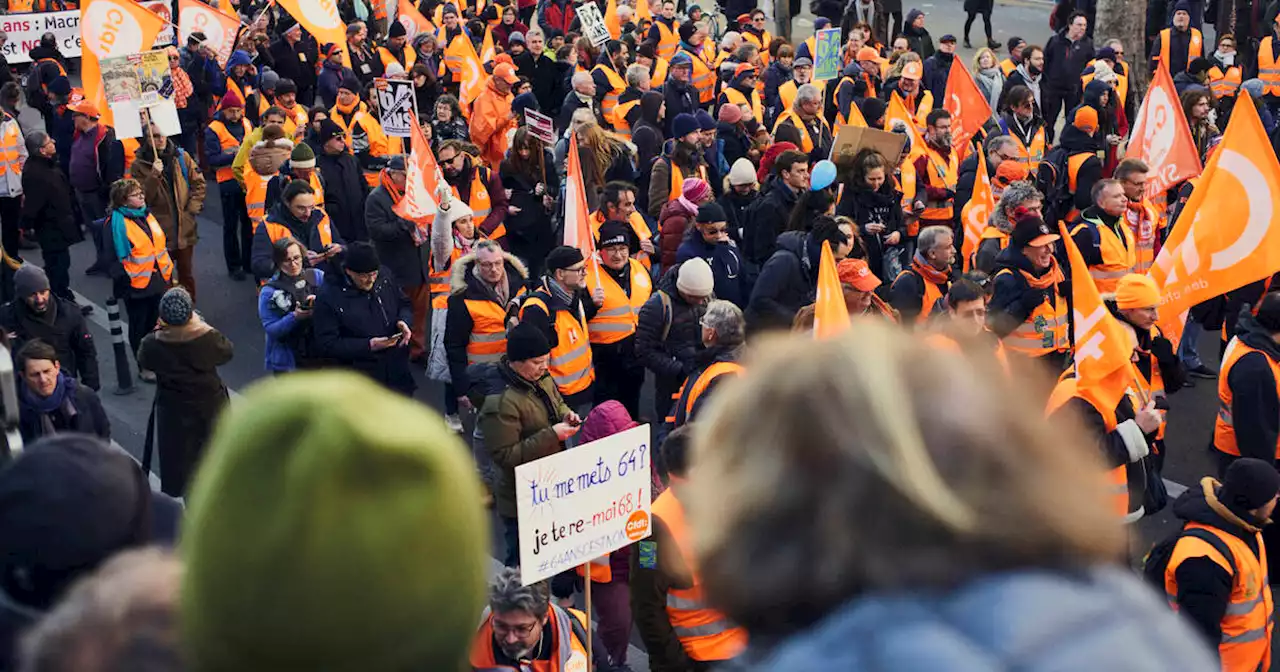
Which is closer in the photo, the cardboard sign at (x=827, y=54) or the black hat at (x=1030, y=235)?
the black hat at (x=1030, y=235)

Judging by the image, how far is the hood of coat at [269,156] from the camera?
1145cm

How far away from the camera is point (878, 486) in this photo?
1244 mm

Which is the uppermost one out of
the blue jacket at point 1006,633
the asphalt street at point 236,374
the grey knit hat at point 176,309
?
the blue jacket at point 1006,633

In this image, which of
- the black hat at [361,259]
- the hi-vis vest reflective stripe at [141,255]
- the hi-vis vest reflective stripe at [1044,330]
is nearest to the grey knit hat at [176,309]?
the black hat at [361,259]

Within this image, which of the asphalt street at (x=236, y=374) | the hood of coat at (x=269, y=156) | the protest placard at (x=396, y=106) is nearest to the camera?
the asphalt street at (x=236, y=374)

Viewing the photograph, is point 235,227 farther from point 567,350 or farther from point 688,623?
point 688,623

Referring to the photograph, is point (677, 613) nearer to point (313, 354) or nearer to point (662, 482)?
point (662, 482)

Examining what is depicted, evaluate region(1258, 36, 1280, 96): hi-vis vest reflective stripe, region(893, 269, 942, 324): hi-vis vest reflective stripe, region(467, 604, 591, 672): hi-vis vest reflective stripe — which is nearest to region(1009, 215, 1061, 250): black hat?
region(893, 269, 942, 324): hi-vis vest reflective stripe

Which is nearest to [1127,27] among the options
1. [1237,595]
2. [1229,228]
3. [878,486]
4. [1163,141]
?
[1163,141]

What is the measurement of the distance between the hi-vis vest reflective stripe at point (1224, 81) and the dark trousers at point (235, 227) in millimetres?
10389

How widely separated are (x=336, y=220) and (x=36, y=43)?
9.30 meters

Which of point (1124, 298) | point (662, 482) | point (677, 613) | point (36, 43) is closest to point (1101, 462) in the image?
point (677, 613)

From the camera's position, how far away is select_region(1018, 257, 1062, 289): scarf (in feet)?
27.5

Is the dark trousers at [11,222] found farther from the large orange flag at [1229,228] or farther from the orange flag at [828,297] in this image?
the large orange flag at [1229,228]
